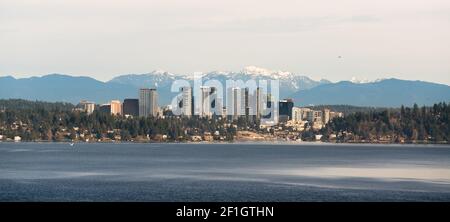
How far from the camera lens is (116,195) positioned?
83.4 m

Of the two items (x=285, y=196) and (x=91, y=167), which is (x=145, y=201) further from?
(x=91, y=167)

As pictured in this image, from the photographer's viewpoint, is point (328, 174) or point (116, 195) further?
point (328, 174)

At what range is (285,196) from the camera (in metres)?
83.2

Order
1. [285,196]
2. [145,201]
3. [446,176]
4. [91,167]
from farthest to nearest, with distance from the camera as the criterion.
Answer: [91,167] < [446,176] < [285,196] < [145,201]

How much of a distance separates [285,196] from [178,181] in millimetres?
21735
